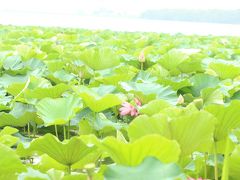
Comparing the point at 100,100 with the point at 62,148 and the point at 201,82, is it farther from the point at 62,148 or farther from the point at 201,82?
the point at 201,82

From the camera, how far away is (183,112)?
77 centimetres

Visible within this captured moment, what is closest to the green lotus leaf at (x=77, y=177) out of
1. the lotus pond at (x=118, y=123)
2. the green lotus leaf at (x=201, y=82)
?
the lotus pond at (x=118, y=123)

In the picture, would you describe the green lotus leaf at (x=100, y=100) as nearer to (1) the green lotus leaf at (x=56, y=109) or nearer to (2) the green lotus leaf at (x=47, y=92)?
(1) the green lotus leaf at (x=56, y=109)

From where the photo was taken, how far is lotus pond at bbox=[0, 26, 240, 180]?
618 millimetres

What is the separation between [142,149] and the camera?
602 mm

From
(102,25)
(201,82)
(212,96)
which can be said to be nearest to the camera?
(212,96)

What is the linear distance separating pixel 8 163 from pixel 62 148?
10 centimetres

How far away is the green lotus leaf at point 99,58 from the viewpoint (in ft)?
5.65

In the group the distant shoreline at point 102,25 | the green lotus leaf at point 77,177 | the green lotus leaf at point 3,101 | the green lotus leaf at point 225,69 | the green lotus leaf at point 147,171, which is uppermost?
the green lotus leaf at point 147,171

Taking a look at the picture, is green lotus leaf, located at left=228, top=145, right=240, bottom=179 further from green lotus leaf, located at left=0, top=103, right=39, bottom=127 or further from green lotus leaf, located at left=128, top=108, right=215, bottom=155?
green lotus leaf, located at left=0, top=103, right=39, bottom=127

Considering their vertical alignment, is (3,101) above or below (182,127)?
below

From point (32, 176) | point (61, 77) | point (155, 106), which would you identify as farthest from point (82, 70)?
point (32, 176)

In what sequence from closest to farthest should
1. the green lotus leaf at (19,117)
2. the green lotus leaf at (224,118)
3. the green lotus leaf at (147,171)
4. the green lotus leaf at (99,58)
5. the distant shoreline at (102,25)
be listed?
the green lotus leaf at (147,171) < the green lotus leaf at (224,118) < the green lotus leaf at (19,117) < the green lotus leaf at (99,58) < the distant shoreline at (102,25)

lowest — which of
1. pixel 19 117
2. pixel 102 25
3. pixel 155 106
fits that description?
pixel 102 25
